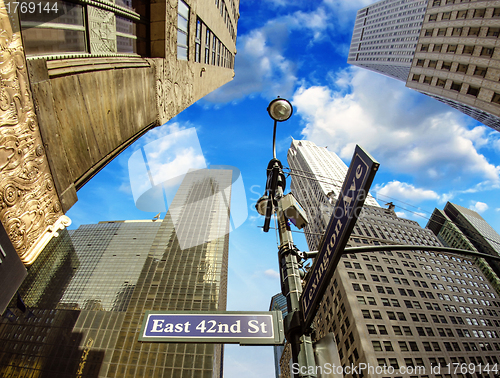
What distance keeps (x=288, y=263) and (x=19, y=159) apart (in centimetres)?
566

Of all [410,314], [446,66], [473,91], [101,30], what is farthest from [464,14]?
[410,314]

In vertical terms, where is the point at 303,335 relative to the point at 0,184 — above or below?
below

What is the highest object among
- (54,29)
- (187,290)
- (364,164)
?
(54,29)

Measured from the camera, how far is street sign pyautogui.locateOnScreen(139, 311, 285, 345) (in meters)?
3.68

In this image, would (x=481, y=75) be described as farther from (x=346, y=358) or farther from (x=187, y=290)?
(x=187, y=290)

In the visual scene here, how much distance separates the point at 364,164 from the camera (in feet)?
9.04

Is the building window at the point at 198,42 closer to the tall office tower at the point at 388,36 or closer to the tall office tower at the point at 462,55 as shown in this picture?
the tall office tower at the point at 462,55

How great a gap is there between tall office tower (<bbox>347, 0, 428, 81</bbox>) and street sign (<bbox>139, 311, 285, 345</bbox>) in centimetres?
10872

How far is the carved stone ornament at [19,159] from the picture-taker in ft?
14.8

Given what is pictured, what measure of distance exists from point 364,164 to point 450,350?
64659 millimetres

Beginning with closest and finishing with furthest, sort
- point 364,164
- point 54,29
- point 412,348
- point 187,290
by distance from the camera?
point 364,164, point 54,29, point 412,348, point 187,290

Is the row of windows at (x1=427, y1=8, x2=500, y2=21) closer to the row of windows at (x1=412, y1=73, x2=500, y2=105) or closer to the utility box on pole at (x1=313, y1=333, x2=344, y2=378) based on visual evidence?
the row of windows at (x1=412, y1=73, x2=500, y2=105)

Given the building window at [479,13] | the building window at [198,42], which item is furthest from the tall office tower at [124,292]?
the building window at [479,13]

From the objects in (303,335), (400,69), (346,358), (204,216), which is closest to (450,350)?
(346,358)
